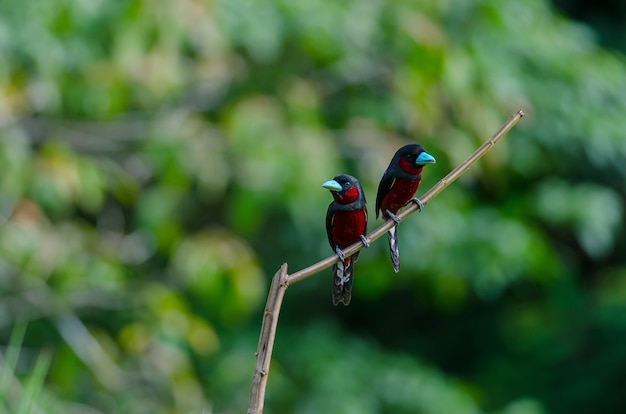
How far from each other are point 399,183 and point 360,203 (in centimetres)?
11

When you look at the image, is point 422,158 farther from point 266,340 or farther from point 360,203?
point 266,340

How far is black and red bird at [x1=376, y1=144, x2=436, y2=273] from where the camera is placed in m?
1.71

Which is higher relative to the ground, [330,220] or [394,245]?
[330,220]

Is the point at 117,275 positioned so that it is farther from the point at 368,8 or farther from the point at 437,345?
the point at 437,345

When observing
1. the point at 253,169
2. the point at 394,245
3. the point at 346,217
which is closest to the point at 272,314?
the point at 394,245

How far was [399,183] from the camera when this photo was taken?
1767 millimetres

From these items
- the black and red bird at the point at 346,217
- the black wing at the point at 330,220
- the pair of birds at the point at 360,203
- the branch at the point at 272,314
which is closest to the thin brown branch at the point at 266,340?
the branch at the point at 272,314

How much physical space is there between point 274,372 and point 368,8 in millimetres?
2156

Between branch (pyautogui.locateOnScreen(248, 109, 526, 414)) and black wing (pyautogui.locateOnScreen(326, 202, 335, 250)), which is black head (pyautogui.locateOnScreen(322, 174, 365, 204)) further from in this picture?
branch (pyautogui.locateOnScreen(248, 109, 526, 414))

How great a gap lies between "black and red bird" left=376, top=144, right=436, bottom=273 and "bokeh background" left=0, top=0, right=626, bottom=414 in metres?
2.81

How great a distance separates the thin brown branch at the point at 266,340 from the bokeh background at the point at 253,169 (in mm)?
3069

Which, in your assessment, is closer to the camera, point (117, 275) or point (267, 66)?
point (117, 275)

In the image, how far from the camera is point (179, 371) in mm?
5504

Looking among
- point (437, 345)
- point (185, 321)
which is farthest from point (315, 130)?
point (437, 345)
